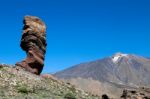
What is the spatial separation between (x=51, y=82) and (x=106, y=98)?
40.3 ft

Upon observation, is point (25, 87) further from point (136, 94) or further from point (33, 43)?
point (33, 43)

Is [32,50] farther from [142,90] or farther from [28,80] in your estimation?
[142,90]

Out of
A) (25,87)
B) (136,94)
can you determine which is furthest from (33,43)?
(136,94)

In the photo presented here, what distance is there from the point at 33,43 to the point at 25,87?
14.6 m

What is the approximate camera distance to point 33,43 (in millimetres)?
55156

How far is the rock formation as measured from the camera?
54156 mm

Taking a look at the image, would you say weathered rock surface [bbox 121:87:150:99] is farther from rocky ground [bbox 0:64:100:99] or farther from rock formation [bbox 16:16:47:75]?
rock formation [bbox 16:16:47:75]

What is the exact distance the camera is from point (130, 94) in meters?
36.9

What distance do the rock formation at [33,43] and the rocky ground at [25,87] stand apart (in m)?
2.83

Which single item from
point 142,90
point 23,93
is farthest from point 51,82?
point 142,90

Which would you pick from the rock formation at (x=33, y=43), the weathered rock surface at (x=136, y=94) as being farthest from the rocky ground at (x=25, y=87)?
the weathered rock surface at (x=136, y=94)

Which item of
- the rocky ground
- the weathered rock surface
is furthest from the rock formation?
the weathered rock surface

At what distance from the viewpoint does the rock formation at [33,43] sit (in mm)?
54156

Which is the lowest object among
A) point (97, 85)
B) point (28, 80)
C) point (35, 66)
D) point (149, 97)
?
point (149, 97)
